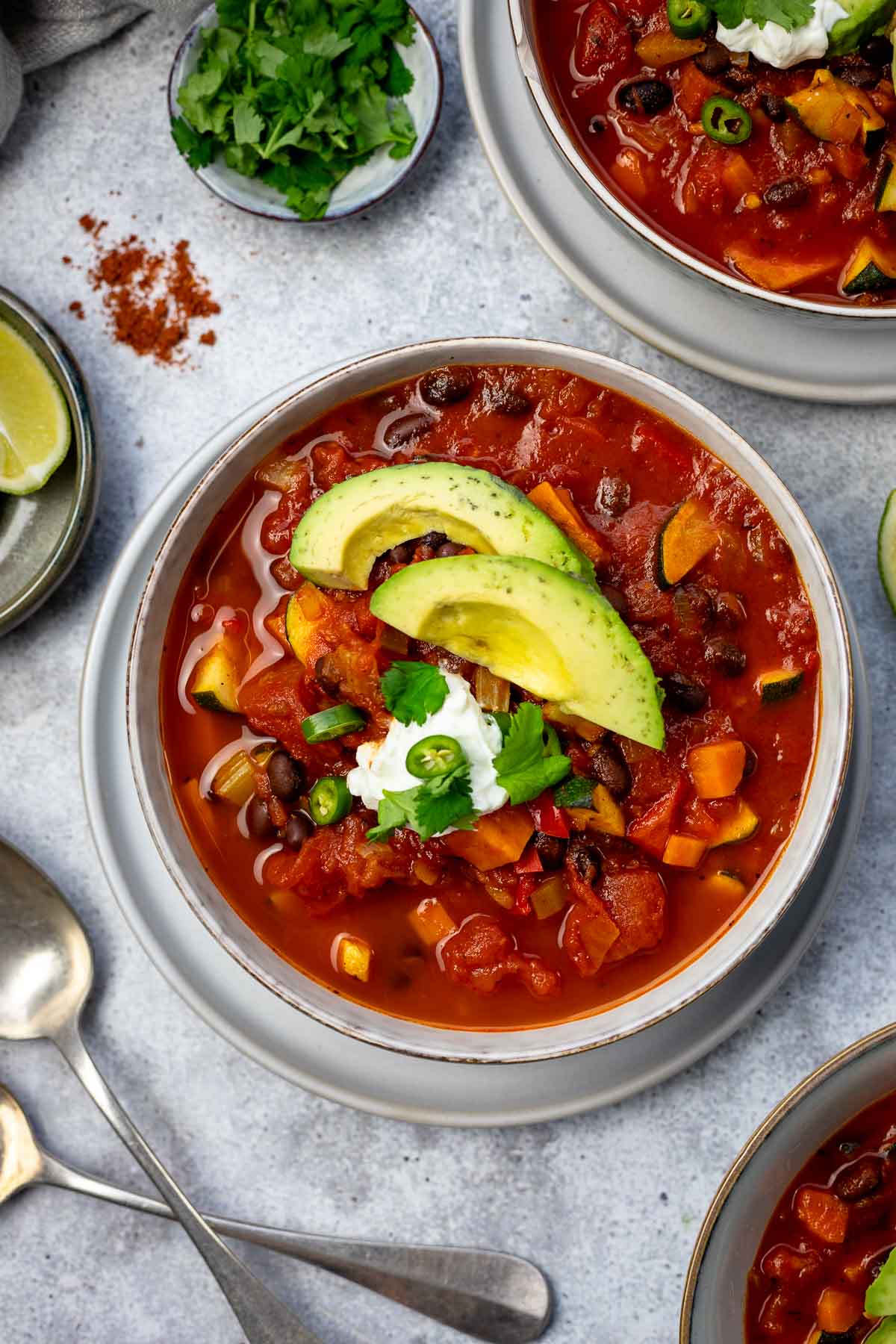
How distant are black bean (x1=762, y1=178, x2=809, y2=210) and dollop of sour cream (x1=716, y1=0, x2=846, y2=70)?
0.88 ft

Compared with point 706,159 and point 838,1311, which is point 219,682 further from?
point 838,1311

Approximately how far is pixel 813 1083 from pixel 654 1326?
3.22 ft

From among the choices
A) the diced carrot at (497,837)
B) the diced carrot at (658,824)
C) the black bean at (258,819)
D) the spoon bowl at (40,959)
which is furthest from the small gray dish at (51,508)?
the diced carrot at (658,824)

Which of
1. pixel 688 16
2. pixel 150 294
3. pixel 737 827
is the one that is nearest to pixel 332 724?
pixel 737 827

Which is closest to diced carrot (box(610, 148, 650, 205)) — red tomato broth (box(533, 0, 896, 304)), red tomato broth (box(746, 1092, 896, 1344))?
red tomato broth (box(533, 0, 896, 304))

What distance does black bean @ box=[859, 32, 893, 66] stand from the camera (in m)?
3.06

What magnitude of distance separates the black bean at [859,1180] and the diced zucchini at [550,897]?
97 cm

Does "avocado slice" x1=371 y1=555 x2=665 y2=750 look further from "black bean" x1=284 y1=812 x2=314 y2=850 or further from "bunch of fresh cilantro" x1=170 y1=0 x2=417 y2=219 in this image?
"bunch of fresh cilantro" x1=170 y1=0 x2=417 y2=219

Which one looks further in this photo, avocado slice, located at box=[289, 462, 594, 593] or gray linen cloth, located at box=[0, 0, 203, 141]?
gray linen cloth, located at box=[0, 0, 203, 141]

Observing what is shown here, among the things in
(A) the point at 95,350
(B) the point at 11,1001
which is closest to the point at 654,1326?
(B) the point at 11,1001

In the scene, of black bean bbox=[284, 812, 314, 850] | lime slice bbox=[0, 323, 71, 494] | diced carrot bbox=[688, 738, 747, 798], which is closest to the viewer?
diced carrot bbox=[688, 738, 747, 798]

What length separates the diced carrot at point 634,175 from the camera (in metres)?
3.15

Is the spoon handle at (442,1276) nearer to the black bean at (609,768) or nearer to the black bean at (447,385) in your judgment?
the black bean at (609,768)

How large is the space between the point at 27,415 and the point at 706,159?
1.87m
